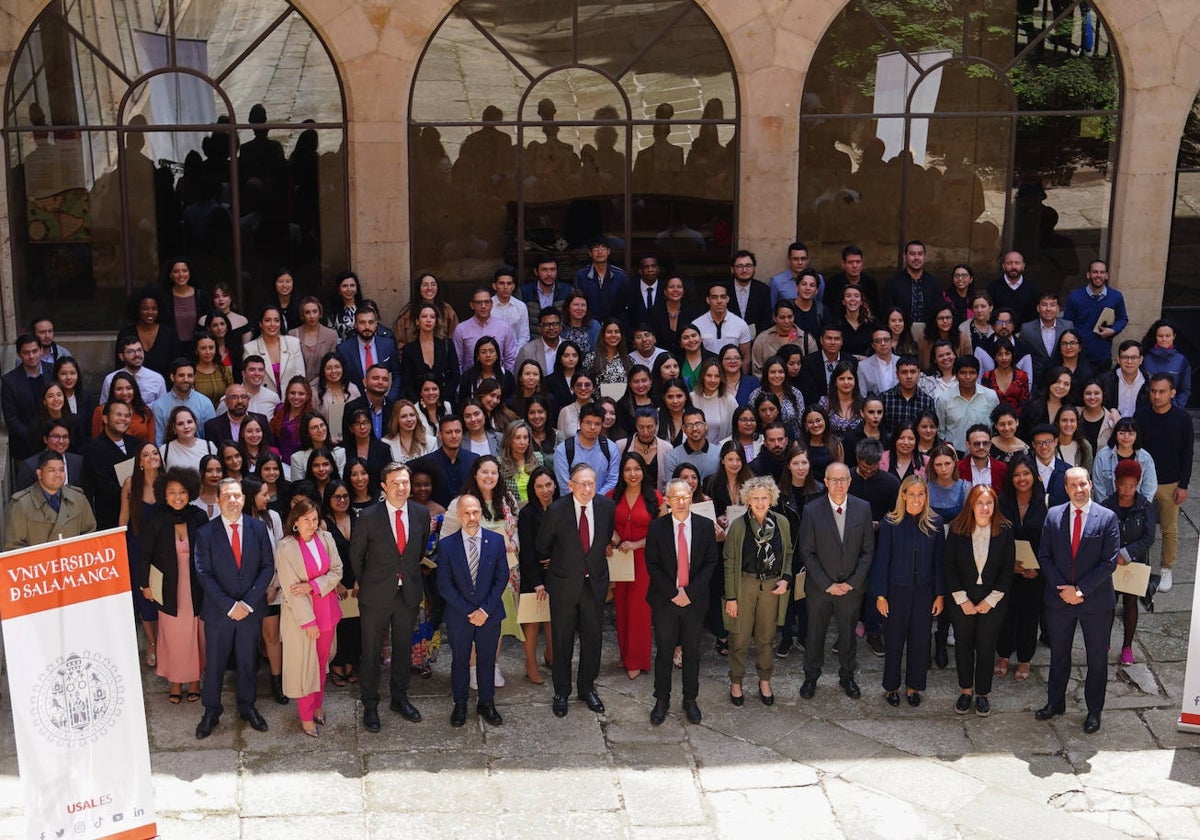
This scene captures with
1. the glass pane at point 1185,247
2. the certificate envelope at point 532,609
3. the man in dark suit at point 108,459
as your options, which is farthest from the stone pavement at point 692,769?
the glass pane at point 1185,247

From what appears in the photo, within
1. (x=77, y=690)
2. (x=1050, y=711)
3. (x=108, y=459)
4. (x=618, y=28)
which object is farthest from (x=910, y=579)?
(x=618, y=28)

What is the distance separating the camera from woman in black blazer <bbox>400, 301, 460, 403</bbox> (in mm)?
13969

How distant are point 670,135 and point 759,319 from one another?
7.63 ft

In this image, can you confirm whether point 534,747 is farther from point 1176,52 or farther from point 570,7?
point 1176,52

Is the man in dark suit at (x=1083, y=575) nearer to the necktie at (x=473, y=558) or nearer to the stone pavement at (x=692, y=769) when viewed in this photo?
the stone pavement at (x=692, y=769)

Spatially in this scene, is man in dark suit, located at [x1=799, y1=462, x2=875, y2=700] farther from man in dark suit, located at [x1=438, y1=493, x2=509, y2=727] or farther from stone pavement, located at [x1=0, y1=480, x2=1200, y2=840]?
man in dark suit, located at [x1=438, y1=493, x2=509, y2=727]

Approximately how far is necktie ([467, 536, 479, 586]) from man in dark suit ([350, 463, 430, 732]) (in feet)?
1.15

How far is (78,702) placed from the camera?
9.77 m

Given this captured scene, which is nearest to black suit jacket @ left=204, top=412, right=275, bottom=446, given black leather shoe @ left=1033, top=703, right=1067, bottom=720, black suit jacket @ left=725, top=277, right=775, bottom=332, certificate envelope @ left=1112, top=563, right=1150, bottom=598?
black suit jacket @ left=725, top=277, right=775, bottom=332

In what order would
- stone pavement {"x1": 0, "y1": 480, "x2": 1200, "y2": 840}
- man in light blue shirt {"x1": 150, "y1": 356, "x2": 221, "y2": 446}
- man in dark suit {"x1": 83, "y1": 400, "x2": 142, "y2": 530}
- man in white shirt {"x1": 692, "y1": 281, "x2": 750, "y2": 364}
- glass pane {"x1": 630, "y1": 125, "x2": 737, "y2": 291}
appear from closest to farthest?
stone pavement {"x1": 0, "y1": 480, "x2": 1200, "y2": 840} < man in dark suit {"x1": 83, "y1": 400, "x2": 142, "y2": 530} < man in light blue shirt {"x1": 150, "y1": 356, "x2": 221, "y2": 446} < man in white shirt {"x1": 692, "y1": 281, "x2": 750, "y2": 364} < glass pane {"x1": 630, "y1": 125, "x2": 737, "y2": 291}

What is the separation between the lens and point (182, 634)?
38.0 ft

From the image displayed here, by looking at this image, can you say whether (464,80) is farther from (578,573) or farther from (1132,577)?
(1132,577)

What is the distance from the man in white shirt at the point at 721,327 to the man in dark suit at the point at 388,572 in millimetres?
3992

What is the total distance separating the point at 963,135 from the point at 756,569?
21.9 feet
